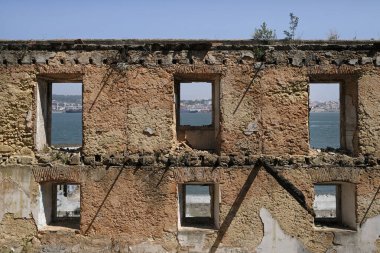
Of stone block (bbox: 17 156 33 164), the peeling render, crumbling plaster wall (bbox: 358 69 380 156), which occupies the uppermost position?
crumbling plaster wall (bbox: 358 69 380 156)

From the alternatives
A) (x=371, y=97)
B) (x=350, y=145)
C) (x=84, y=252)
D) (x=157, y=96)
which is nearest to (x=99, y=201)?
(x=84, y=252)

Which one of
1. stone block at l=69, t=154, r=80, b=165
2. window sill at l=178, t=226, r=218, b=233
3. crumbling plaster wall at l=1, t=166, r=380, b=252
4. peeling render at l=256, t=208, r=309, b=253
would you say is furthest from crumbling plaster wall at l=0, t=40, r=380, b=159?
window sill at l=178, t=226, r=218, b=233

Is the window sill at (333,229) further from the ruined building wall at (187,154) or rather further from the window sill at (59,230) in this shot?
the window sill at (59,230)

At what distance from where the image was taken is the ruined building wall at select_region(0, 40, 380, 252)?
10.1 metres

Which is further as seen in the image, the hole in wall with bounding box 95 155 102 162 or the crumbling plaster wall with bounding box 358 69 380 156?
the hole in wall with bounding box 95 155 102 162

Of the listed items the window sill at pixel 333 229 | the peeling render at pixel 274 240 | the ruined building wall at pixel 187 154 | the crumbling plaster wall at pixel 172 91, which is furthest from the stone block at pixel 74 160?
the window sill at pixel 333 229

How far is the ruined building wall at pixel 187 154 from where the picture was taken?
1010 cm

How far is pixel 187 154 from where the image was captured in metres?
10.2

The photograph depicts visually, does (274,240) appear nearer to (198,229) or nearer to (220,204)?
(220,204)

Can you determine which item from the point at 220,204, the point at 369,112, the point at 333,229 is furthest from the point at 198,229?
the point at 369,112

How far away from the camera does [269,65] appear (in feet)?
33.5

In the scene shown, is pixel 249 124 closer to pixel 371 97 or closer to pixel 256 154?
pixel 256 154

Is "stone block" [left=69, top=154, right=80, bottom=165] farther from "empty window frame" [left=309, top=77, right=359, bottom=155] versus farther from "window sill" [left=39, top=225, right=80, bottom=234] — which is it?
"empty window frame" [left=309, top=77, right=359, bottom=155]

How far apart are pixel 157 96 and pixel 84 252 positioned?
13.9 ft
